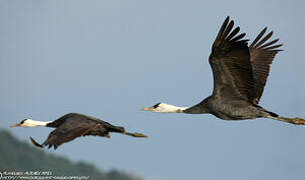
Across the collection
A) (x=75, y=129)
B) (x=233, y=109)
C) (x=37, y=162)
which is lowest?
(x=37, y=162)

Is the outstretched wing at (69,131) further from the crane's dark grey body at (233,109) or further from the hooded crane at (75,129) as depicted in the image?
the crane's dark grey body at (233,109)

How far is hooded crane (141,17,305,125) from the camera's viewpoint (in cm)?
1514

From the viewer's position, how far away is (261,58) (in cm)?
1830

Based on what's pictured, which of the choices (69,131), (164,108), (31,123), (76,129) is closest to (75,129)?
(76,129)

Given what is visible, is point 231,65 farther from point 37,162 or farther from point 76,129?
point 37,162

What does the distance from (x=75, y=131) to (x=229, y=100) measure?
13.2ft

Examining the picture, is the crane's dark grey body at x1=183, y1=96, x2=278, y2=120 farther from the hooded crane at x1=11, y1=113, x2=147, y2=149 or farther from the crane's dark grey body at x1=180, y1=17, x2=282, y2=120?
the hooded crane at x1=11, y1=113, x2=147, y2=149

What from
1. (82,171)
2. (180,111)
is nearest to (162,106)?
(180,111)

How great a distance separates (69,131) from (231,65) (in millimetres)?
3872

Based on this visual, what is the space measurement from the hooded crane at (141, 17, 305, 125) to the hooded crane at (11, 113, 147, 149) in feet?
6.14

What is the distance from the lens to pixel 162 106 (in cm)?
1794

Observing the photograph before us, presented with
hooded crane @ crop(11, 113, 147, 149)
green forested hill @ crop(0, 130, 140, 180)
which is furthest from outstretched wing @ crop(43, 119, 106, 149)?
green forested hill @ crop(0, 130, 140, 180)

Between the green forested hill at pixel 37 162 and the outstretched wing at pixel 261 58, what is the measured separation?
164ft

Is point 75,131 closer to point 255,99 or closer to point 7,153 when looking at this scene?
point 255,99
